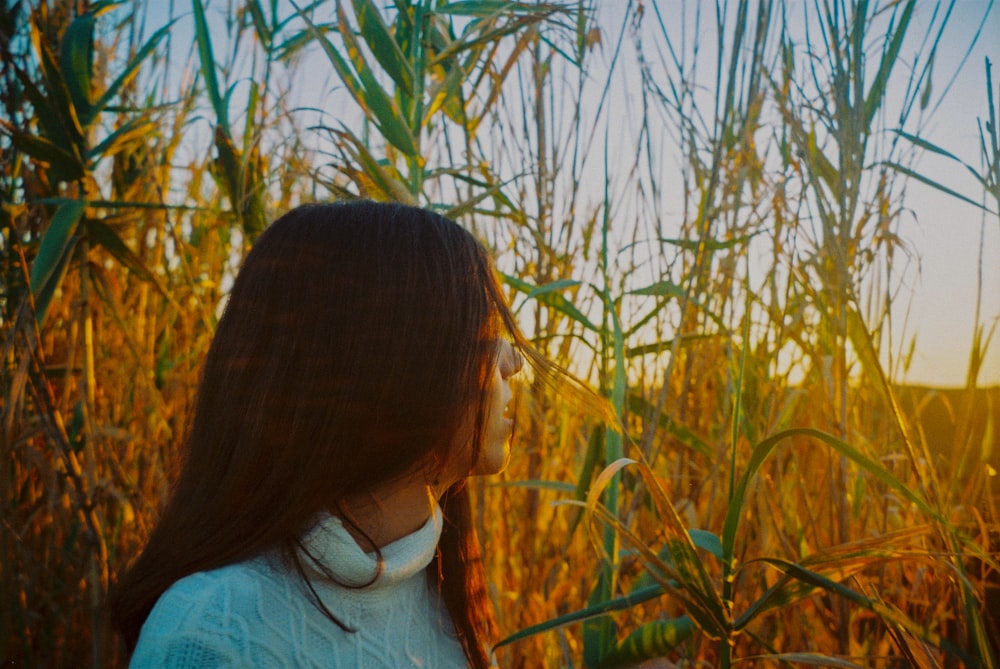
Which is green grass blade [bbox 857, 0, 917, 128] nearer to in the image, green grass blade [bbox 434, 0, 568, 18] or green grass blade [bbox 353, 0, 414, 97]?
green grass blade [bbox 434, 0, 568, 18]

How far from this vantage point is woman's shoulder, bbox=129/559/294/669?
625mm

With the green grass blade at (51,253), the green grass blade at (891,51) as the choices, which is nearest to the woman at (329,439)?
the green grass blade at (891,51)

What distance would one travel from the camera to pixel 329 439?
2.45 ft

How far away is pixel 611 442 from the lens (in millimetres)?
1025

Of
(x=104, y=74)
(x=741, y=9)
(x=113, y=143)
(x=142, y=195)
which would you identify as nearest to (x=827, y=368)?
(x=741, y=9)

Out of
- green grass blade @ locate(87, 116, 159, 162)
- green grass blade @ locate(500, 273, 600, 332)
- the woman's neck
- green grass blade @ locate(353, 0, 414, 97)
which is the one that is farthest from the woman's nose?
green grass blade @ locate(87, 116, 159, 162)

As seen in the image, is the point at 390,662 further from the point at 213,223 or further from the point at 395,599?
the point at 213,223

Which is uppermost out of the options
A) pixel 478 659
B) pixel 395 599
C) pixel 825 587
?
pixel 825 587

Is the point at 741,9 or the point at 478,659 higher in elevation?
the point at 741,9

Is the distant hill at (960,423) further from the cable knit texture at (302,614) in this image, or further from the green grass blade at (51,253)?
the green grass blade at (51,253)

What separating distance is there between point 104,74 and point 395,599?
4.80ft

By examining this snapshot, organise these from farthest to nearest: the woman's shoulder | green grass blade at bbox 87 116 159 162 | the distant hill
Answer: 1. green grass blade at bbox 87 116 159 162
2. the distant hill
3. the woman's shoulder

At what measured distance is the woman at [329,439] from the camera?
2.33ft

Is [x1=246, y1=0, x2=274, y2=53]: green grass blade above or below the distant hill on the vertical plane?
above
